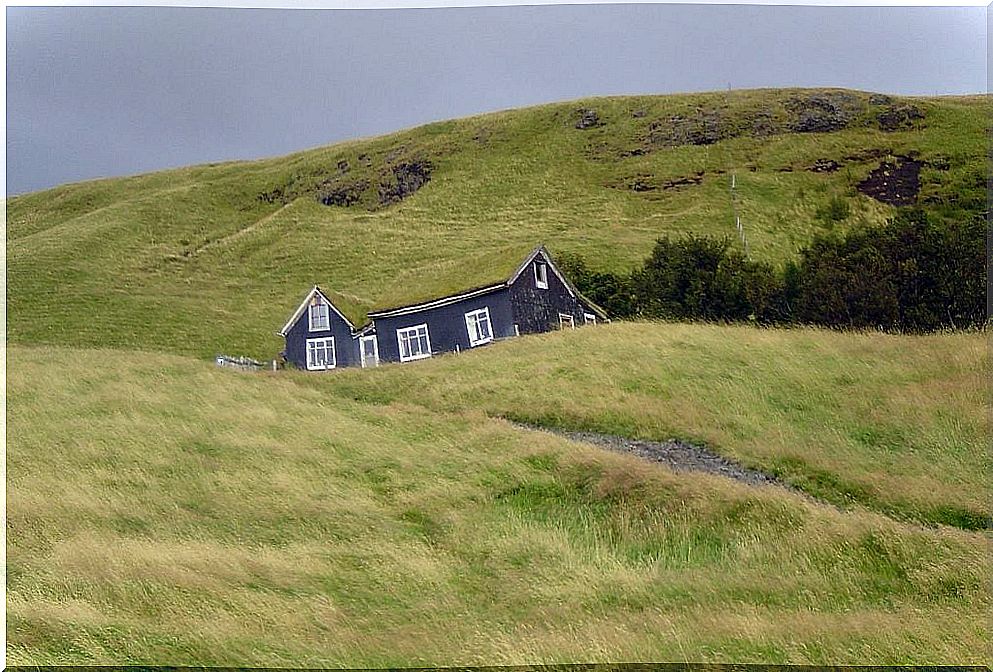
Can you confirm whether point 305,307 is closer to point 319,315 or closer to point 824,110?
point 319,315

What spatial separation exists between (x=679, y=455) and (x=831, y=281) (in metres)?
2.93

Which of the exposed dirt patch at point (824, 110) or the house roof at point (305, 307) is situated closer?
the exposed dirt patch at point (824, 110)

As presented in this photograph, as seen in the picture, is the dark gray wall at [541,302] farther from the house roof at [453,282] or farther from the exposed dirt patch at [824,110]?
the exposed dirt patch at [824,110]

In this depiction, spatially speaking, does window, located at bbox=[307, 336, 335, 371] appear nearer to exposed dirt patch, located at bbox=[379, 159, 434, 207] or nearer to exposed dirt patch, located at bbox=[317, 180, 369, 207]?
exposed dirt patch, located at bbox=[317, 180, 369, 207]

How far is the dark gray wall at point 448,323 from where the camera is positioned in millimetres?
11094

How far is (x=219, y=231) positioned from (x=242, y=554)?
520cm

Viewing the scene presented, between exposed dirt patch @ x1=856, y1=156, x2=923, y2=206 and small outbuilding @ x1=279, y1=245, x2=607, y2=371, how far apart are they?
11.4 ft

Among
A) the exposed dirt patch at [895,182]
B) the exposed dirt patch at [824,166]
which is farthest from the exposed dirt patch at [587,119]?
the exposed dirt patch at [895,182]

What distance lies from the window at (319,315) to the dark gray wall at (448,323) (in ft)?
3.10

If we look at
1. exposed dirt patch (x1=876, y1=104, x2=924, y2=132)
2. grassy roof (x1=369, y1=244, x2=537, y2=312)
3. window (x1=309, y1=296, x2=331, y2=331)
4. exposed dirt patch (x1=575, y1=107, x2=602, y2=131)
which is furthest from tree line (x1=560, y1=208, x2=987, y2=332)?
window (x1=309, y1=296, x2=331, y2=331)

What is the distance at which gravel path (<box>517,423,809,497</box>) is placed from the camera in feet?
26.9

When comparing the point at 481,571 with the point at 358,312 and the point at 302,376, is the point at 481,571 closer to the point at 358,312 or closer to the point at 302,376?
the point at 302,376

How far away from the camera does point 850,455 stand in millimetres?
8062

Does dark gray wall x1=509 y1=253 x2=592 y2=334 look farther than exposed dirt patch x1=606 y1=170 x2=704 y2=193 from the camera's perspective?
No
